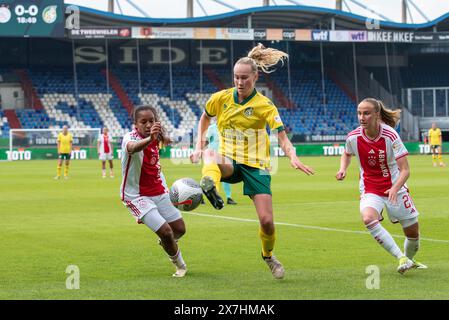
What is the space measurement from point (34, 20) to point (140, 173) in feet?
166

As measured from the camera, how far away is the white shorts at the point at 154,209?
10133 mm

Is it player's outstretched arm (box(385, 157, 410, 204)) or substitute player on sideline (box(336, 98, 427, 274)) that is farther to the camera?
substitute player on sideline (box(336, 98, 427, 274))

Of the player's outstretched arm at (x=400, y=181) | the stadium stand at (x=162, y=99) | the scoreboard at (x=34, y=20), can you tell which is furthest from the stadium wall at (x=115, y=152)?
the player's outstretched arm at (x=400, y=181)

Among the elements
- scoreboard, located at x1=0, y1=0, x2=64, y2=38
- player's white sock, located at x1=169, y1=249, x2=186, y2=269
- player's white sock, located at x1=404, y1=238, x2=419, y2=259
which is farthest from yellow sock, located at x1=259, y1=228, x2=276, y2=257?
scoreboard, located at x1=0, y1=0, x2=64, y2=38

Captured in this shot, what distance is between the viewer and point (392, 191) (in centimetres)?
1012

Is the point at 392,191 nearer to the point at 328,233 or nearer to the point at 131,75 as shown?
the point at 328,233

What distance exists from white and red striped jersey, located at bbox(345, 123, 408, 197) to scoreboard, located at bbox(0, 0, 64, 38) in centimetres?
5040

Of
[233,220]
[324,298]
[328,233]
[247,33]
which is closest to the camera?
A: [324,298]

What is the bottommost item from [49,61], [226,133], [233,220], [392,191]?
[233,220]

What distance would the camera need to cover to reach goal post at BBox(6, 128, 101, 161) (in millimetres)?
55188

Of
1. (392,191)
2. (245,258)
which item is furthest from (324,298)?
(245,258)

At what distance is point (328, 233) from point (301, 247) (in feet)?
6.76

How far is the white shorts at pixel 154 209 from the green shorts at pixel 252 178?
0.75 m

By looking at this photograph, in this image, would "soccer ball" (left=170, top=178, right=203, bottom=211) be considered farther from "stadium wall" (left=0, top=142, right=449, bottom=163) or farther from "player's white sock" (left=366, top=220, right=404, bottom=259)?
"stadium wall" (left=0, top=142, right=449, bottom=163)
